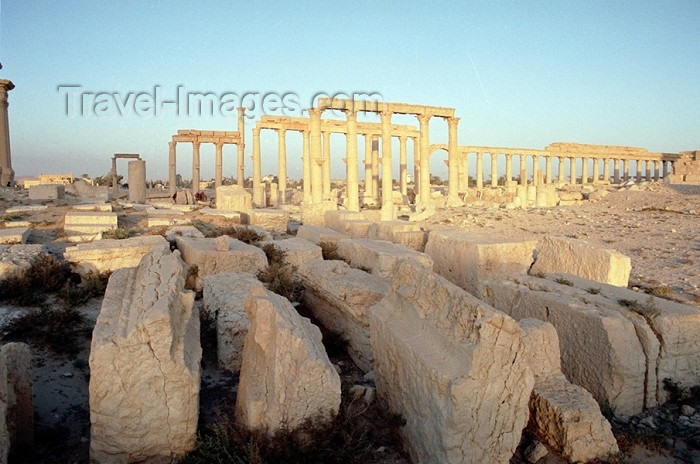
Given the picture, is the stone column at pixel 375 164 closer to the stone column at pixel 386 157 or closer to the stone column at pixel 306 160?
the stone column at pixel 306 160

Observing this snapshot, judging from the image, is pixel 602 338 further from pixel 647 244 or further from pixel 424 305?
pixel 647 244

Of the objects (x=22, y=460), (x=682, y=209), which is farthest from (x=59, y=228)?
(x=682, y=209)

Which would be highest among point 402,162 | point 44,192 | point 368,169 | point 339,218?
point 402,162

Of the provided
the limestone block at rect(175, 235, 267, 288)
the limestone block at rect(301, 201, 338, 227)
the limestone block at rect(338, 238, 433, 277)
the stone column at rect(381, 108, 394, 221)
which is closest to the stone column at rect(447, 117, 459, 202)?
the stone column at rect(381, 108, 394, 221)

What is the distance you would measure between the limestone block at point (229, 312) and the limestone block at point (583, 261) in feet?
11.6

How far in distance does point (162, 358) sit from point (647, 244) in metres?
10.8

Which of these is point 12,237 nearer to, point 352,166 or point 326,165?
point 352,166

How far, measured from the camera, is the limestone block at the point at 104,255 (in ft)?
18.5

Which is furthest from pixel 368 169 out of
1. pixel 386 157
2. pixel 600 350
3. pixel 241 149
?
pixel 600 350

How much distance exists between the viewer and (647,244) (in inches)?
406

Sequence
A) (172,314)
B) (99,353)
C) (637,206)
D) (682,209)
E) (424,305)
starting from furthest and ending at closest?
(637,206) < (682,209) < (424,305) < (172,314) < (99,353)

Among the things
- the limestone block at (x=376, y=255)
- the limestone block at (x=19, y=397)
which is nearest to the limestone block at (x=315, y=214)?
the limestone block at (x=376, y=255)

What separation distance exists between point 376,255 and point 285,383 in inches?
137

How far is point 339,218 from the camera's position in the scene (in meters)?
10.6
